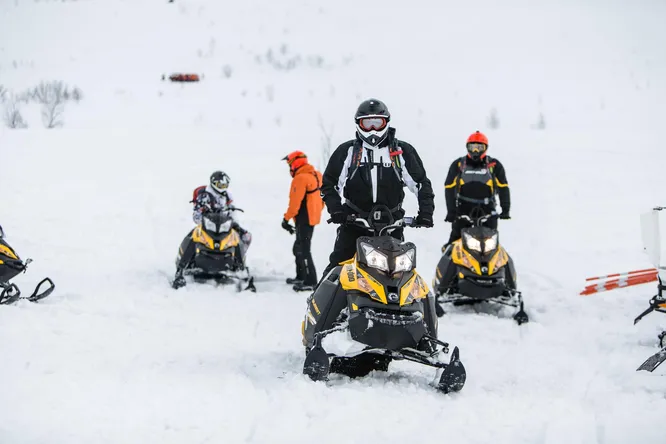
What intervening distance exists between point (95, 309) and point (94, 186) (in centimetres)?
968

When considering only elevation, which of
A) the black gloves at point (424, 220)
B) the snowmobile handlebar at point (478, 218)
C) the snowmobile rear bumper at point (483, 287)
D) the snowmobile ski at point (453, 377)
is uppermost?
the black gloves at point (424, 220)

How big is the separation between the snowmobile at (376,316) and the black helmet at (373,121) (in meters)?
0.61

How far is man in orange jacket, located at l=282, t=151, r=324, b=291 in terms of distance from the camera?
10125 mm

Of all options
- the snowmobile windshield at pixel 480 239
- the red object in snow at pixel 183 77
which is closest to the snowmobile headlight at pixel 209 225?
the snowmobile windshield at pixel 480 239

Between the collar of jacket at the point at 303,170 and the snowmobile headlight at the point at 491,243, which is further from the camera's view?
the collar of jacket at the point at 303,170

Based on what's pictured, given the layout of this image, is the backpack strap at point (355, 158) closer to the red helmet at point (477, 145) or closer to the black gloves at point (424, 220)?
the black gloves at point (424, 220)

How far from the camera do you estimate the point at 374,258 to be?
532cm

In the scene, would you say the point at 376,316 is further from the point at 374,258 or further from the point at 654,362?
the point at 654,362

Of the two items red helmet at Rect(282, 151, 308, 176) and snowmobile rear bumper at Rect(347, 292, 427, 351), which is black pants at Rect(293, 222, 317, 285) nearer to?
red helmet at Rect(282, 151, 308, 176)

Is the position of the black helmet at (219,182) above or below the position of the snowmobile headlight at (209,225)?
above

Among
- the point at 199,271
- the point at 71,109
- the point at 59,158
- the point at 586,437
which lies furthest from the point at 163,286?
the point at 71,109

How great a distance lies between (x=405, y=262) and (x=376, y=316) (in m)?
0.47

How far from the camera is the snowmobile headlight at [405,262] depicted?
17.4ft

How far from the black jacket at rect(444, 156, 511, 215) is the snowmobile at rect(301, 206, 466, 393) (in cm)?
347
